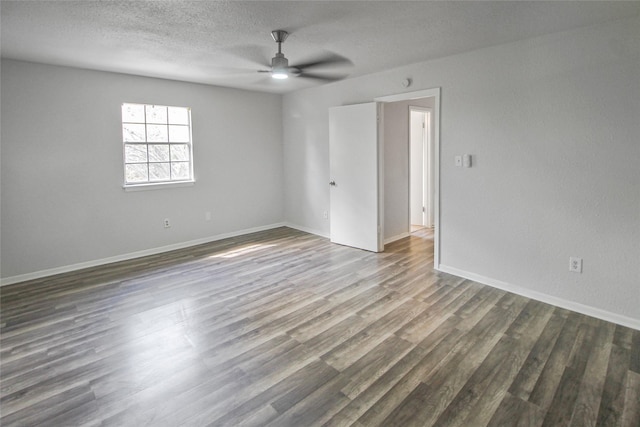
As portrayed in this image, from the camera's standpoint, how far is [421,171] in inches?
260

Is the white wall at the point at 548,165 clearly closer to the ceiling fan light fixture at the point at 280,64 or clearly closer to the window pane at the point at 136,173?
the ceiling fan light fixture at the point at 280,64

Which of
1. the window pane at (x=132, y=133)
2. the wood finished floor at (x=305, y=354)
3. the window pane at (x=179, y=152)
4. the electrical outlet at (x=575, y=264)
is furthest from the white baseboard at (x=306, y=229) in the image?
the electrical outlet at (x=575, y=264)

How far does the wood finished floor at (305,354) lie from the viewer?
195cm

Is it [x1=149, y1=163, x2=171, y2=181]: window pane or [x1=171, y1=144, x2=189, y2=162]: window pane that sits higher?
[x1=171, y1=144, x2=189, y2=162]: window pane

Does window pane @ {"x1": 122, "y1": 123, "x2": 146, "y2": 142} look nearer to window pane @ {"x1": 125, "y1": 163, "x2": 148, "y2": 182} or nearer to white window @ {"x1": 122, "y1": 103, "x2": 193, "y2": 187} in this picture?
white window @ {"x1": 122, "y1": 103, "x2": 193, "y2": 187}

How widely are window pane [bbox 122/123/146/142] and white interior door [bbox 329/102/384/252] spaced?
2699mm

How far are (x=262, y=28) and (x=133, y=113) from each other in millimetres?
2801

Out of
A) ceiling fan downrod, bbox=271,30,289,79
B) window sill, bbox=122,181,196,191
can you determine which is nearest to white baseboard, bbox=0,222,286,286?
window sill, bbox=122,181,196,191

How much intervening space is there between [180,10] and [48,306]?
299 centimetres

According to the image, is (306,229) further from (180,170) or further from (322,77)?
(322,77)

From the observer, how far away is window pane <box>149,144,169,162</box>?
5000 millimetres

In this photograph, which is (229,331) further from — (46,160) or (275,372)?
(46,160)

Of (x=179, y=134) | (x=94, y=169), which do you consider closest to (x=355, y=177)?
(x=179, y=134)

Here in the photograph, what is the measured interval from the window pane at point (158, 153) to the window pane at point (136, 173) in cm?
16
